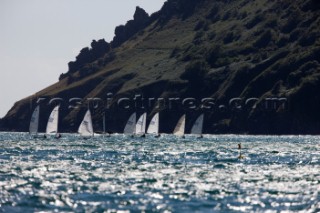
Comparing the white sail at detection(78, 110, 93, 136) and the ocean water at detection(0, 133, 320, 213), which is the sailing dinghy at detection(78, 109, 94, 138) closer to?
the white sail at detection(78, 110, 93, 136)

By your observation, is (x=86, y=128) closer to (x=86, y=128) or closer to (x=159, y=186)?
(x=86, y=128)

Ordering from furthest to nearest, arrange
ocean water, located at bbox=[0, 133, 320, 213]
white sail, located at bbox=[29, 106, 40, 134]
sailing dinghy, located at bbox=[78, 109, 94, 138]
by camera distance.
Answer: white sail, located at bbox=[29, 106, 40, 134] < sailing dinghy, located at bbox=[78, 109, 94, 138] < ocean water, located at bbox=[0, 133, 320, 213]

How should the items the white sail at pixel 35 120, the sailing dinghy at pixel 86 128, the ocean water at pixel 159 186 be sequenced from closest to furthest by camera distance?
the ocean water at pixel 159 186, the sailing dinghy at pixel 86 128, the white sail at pixel 35 120

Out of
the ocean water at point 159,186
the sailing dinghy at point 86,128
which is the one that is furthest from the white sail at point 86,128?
the ocean water at point 159,186

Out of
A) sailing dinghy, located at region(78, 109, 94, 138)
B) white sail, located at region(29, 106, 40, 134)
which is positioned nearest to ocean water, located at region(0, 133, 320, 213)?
sailing dinghy, located at region(78, 109, 94, 138)

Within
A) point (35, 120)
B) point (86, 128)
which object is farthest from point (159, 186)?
point (35, 120)

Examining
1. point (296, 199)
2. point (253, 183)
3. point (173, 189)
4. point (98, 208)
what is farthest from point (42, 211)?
point (253, 183)

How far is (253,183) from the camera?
58.7 m

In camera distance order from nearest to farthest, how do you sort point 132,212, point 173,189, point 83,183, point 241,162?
point 132,212
point 173,189
point 83,183
point 241,162

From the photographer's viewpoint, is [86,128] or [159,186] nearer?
[159,186]

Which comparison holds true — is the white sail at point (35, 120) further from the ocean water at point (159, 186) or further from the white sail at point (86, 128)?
the ocean water at point (159, 186)

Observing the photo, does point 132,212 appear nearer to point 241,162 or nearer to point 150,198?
point 150,198

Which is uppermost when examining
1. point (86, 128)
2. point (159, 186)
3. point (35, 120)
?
point (35, 120)

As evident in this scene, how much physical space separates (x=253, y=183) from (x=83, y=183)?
14.6m
